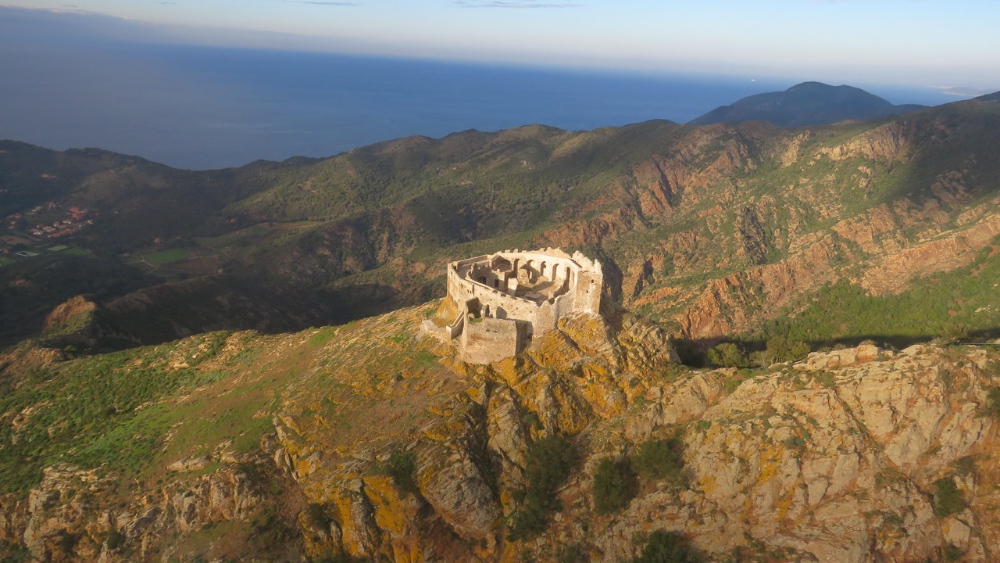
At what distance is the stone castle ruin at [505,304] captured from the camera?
104ft

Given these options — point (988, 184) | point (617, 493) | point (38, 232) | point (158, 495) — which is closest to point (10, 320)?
point (158, 495)

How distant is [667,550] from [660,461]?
3.97 meters

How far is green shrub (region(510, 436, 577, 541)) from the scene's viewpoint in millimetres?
27031

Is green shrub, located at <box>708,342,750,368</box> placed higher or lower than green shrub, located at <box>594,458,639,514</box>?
higher

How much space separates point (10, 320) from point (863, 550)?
286ft

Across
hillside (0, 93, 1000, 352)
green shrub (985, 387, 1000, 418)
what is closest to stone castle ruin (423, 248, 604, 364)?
green shrub (985, 387, 1000, 418)

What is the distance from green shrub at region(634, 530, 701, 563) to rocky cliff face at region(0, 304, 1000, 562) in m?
0.67

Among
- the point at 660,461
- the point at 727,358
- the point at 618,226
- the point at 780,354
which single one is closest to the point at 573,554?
the point at 660,461

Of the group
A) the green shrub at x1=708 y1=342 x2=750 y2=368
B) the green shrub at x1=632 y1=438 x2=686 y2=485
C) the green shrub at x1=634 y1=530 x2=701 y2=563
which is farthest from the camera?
the green shrub at x1=708 y1=342 x2=750 y2=368

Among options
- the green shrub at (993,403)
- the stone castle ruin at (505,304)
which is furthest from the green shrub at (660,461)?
the green shrub at (993,403)

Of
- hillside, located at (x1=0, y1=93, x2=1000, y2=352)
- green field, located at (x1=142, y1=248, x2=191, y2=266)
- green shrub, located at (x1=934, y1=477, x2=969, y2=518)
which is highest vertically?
green shrub, located at (x1=934, y1=477, x2=969, y2=518)

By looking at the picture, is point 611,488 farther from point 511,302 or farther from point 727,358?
point 727,358

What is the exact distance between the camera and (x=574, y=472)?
2881cm

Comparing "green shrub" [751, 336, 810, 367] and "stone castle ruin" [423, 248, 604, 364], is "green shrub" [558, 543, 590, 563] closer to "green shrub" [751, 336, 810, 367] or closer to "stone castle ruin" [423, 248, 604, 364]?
"stone castle ruin" [423, 248, 604, 364]
